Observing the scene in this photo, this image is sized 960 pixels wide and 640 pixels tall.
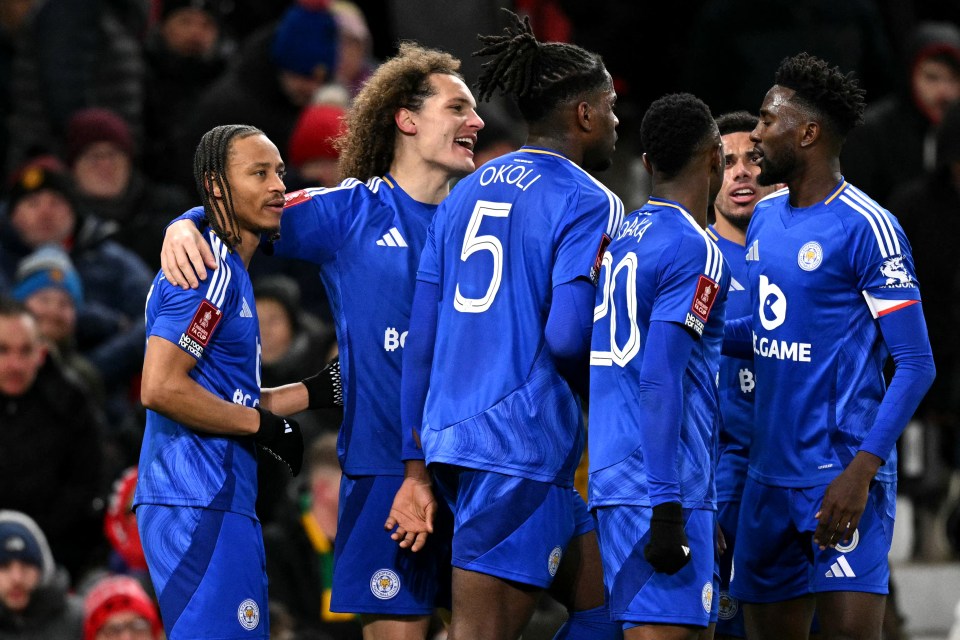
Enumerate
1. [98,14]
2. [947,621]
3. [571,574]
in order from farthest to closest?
[98,14] → [947,621] → [571,574]

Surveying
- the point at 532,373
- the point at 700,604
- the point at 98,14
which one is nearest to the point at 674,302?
the point at 532,373

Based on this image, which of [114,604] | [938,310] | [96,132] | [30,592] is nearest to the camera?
[114,604]

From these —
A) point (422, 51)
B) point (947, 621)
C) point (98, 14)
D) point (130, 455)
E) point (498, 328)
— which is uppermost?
point (98, 14)

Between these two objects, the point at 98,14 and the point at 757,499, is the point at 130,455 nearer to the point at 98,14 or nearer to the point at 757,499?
the point at 98,14

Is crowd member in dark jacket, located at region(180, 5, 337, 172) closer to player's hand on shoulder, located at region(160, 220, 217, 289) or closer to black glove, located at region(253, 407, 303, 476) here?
player's hand on shoulder, located at region(160, 220, 217, 289)

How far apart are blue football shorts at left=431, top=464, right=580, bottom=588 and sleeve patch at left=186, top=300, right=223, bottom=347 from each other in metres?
0.94

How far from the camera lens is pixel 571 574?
5.39 m

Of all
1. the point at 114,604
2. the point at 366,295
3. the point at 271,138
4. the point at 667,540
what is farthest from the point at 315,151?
the point at 667,540

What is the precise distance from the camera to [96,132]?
10180 millimetres

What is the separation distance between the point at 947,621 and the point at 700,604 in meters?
4.54

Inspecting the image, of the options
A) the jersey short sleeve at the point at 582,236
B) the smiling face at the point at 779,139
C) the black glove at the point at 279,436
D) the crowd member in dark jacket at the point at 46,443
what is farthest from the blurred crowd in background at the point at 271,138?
the smiling face at the point at 779,139

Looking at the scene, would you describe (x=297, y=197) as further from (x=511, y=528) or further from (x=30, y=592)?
(x=30, y=592)

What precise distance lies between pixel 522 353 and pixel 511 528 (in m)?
0.55

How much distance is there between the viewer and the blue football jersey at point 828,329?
542 centimetres
